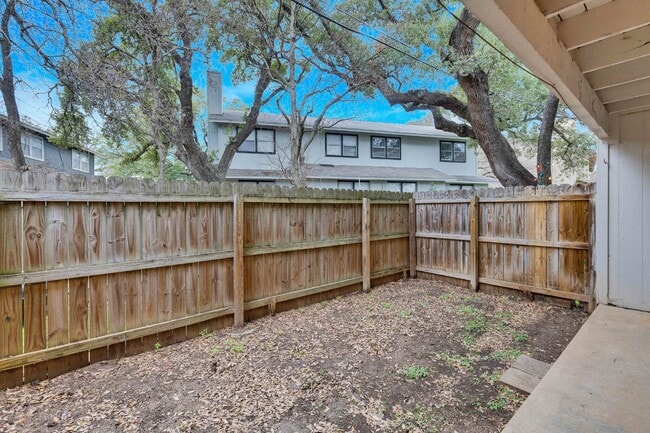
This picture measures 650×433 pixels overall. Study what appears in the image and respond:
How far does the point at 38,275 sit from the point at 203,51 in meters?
7.81

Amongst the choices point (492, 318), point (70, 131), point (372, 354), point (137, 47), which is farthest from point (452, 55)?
point (70, 131)

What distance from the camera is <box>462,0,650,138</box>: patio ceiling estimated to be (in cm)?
144

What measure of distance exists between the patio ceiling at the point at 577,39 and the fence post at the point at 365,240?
3.24m

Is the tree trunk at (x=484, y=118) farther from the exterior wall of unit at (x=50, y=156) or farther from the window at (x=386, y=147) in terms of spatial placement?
the exterior wall of unit at (x=50, y=156)

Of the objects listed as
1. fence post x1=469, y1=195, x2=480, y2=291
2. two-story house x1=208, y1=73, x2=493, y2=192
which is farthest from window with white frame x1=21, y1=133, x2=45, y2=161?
fence post x1=469, y1=195, x2=480, y2=291

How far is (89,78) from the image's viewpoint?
18.6 feet

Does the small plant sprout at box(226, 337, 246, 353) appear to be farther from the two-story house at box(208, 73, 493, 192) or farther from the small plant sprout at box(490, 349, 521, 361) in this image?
the two-story house at box(208, 73, 493, 192)

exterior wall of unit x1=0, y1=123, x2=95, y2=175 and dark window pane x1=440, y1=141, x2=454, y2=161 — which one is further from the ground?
dark window pane x1=440, y1=141, x2=454, y2=161

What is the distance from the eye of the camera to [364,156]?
47.1ft

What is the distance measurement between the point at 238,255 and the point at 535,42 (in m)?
3.40

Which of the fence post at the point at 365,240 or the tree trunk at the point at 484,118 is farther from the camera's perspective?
the tree trunk at the point at 484,118

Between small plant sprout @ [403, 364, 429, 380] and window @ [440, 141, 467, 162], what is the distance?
14.5m

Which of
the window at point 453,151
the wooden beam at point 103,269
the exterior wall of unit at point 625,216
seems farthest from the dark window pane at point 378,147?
the wooden beam at point 103,269

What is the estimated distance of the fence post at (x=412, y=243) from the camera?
21.1ft
